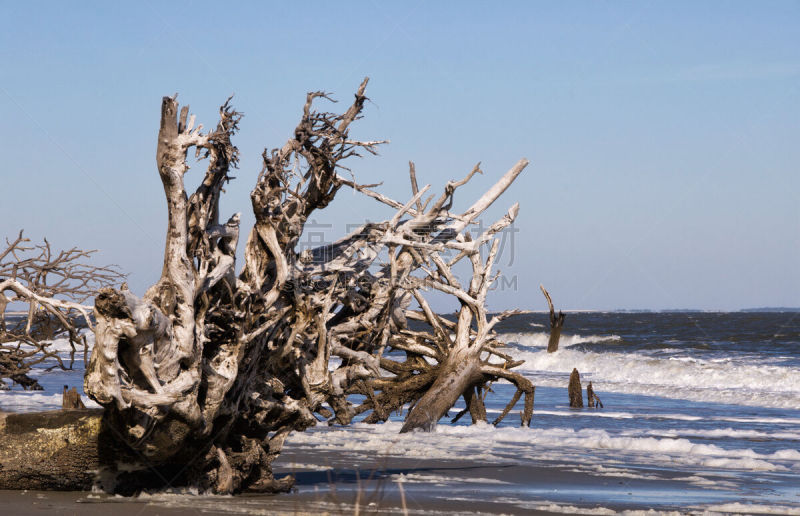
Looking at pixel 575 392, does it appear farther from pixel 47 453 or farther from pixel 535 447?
pixel 47 453

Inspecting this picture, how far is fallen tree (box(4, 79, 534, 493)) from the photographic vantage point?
6203 mm

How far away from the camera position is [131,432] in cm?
636

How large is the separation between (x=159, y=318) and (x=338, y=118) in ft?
8.71

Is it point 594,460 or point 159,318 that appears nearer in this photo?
point 159,318

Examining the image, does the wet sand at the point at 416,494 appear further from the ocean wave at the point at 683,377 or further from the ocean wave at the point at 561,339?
the ocean wave at the point at 561,339

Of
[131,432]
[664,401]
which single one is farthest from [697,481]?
[664,401]

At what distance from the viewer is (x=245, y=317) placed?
282 inches

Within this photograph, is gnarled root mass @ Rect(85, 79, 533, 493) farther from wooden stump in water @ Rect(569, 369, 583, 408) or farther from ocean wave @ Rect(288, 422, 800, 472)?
wooden stump in water @ Rect(569, 369, 583, 408)

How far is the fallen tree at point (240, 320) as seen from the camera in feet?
20.4

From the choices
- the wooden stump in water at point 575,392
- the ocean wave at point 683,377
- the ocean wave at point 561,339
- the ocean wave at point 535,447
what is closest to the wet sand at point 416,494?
the ocean wave at point 535,447

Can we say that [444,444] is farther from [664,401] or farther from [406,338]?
[664,401]

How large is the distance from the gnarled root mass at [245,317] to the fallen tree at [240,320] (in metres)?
0.01

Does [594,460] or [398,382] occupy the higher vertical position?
[398,382]

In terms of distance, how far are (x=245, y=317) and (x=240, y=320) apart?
1.9 inches
